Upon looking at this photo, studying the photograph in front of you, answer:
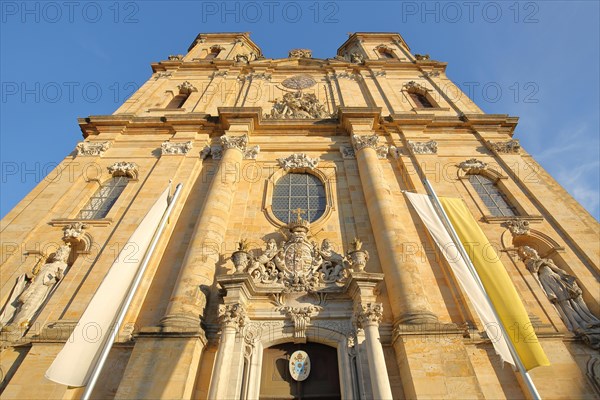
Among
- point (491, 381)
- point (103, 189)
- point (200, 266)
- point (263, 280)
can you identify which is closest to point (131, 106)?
point (103, 189)

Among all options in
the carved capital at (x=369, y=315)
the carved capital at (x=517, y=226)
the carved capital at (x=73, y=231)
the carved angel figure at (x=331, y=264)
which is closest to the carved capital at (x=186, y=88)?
the carved capital at (x=73, y=231)

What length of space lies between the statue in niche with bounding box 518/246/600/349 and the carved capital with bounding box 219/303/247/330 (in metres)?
8.51

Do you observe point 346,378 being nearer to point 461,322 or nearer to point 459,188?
point 461,322

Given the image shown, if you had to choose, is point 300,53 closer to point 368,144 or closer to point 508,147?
point 368,144

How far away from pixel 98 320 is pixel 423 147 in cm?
1322

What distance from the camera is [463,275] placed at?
882cm

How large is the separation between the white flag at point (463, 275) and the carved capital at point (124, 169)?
10.9 metres

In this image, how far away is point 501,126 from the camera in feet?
54.9

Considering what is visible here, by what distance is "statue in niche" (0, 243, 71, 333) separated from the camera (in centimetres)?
918

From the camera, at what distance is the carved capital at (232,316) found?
816 cm

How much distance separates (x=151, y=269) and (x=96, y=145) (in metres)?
7.82

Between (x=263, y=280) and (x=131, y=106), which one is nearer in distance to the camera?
(x=263, y=280)

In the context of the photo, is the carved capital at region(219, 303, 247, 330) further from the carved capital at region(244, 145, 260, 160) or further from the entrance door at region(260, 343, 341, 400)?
the carved capital at region(244, 145, 260, 160)

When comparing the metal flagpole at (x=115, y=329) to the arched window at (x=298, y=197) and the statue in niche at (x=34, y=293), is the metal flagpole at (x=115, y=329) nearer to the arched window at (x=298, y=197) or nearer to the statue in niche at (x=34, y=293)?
the statue in niche at (x=34, y=293)
